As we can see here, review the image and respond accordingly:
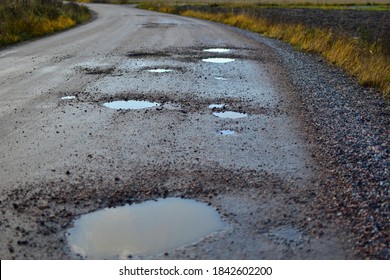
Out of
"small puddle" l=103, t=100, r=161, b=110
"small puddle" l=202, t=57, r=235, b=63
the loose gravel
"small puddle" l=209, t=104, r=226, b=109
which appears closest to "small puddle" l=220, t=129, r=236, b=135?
the loose gravel

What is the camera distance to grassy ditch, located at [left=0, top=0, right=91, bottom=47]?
19323mm

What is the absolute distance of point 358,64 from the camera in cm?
1191

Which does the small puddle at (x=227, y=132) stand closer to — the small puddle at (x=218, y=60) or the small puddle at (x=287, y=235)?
the small puddle at (x=287, y=235)

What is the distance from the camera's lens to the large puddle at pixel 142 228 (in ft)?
13.4

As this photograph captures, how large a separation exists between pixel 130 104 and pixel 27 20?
14771mm

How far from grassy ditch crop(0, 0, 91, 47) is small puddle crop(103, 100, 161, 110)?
10.4 metres

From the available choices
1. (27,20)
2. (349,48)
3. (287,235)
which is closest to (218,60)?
(349,48)

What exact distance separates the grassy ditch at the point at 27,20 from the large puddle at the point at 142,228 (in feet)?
47.7

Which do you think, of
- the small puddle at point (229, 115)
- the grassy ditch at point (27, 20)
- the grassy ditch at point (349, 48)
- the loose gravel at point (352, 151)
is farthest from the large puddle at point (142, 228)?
the grassy ditch at point (27, 20)

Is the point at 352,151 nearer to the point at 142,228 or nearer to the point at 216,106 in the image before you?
the point at 216,106

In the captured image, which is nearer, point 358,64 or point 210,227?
point 210,227

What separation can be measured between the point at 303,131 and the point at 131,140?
7.75ft
